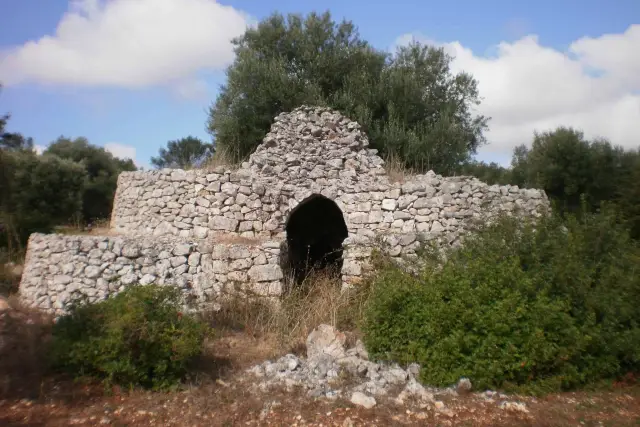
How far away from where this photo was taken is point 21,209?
612 inches

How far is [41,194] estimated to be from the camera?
16.7m

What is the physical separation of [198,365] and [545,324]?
4.34 meters

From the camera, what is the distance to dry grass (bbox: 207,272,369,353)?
7.81m

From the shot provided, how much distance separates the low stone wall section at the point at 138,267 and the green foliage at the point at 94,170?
38.5 feet

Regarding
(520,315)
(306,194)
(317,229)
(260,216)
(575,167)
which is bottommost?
(520,315)

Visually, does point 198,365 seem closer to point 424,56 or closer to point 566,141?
point 424,56

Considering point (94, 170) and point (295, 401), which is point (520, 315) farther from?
point (94, 170)

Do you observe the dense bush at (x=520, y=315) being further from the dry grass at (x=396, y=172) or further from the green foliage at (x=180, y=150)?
the green foliage at (x=180, y=150)

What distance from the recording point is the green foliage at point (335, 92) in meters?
13.5

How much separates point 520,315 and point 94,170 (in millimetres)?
21661

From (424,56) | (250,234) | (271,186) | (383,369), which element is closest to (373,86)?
(424,56)

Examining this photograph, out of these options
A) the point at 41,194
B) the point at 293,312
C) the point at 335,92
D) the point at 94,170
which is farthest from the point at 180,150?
the point at 293,312

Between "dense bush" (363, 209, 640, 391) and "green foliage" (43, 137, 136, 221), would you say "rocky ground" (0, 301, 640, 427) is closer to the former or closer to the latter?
"dense bush" (363, 209, 640, 391)

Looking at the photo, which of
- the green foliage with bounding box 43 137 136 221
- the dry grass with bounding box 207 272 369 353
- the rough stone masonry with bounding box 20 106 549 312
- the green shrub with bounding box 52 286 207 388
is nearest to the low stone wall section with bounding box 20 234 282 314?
the rough stone masonry with bounding box 20 106 549 312
